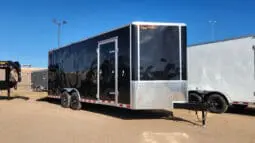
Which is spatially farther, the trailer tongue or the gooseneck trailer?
the trailer tongue

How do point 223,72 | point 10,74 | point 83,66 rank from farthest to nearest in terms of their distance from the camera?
point 10,74 → point 223,72 → point 83,66

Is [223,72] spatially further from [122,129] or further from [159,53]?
[122,129]

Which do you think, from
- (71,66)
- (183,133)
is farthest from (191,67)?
(183,133)

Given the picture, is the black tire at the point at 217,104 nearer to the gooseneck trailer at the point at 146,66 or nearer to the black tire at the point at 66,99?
the gooseneck trailer at the point at 146,66

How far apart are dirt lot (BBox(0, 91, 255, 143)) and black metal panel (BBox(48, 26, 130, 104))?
1199 millimetres

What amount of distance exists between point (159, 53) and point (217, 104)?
4842 millimetres

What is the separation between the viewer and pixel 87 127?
10672mm

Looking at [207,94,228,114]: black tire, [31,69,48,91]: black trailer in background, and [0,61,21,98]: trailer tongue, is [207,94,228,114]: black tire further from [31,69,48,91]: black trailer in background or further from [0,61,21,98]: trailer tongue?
[31,69,48,91]: black trailer in background

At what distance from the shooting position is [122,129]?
10320 mm

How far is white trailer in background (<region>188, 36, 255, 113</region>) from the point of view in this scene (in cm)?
1424

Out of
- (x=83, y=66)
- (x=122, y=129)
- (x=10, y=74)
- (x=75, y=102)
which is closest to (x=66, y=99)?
(x=75, y=102)

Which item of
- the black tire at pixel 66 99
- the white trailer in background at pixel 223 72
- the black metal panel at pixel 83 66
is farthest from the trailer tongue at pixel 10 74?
the white trailer in background at pixel 223 72

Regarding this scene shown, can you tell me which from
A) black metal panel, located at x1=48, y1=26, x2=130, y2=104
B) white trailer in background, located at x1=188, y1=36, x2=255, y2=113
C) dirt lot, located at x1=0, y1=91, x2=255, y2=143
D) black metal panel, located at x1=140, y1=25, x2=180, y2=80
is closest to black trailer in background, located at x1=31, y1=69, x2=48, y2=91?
black metal panel, located at x1=48, y1=26, x2=130, y2=104

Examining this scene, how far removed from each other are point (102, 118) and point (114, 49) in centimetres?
238
